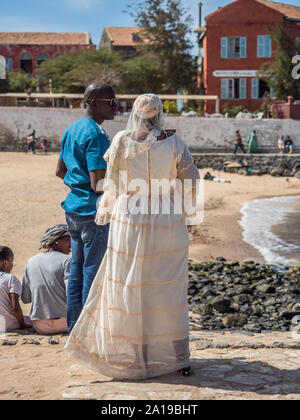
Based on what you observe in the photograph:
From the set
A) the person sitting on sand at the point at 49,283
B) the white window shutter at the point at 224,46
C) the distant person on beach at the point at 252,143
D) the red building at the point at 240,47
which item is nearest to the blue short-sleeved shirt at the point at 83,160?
the person sitting on sand at the point at 49,283

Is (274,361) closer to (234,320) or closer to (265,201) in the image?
(234,320)

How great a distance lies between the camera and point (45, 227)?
12664 mm

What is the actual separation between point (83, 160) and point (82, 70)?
34.4 metres

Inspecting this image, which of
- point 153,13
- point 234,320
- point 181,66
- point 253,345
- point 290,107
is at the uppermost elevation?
point 153,13

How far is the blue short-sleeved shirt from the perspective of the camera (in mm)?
4023

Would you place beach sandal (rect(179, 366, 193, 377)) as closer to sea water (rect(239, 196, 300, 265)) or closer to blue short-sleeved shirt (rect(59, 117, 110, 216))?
blue short-sleeved shirt (rect(59, 117, 110, 216))

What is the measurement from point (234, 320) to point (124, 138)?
4384 mm

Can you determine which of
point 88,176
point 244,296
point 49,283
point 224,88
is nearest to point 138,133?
point 88,176

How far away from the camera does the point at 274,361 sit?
4250mm

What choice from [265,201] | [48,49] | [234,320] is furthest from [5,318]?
[48,49]

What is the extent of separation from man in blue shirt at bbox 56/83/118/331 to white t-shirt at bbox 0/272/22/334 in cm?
88

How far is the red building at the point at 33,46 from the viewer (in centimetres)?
4856

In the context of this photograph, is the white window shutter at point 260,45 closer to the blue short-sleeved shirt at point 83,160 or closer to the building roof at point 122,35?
the building roof at point 122,35
